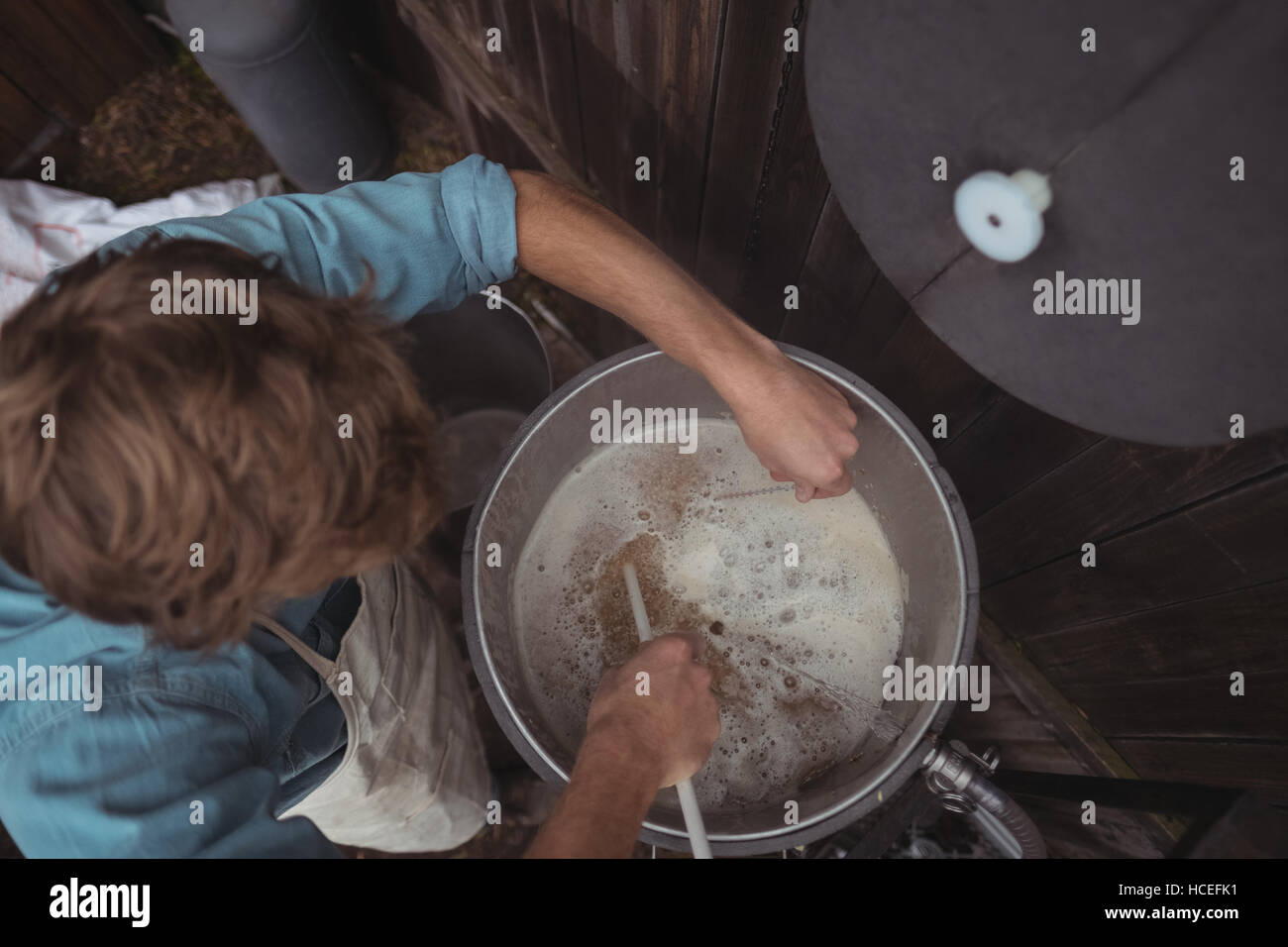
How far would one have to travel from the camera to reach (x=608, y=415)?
107 cm

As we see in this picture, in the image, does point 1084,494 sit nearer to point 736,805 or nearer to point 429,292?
point 736,805

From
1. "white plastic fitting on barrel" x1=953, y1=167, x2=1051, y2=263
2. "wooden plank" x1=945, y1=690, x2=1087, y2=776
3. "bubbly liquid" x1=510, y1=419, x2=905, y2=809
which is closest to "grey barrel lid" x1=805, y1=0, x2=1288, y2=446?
"white plastic fitting on barrel" x1=953, y1=167, x2=1051, y2=263

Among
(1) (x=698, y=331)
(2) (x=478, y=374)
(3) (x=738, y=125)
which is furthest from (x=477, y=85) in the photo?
(1) (x=698, y=331)

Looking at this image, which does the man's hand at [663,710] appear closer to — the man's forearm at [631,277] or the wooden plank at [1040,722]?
the man's forearm at [631,277]

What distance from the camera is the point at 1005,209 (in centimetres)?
39

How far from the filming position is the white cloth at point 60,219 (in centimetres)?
153

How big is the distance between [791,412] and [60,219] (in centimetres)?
171

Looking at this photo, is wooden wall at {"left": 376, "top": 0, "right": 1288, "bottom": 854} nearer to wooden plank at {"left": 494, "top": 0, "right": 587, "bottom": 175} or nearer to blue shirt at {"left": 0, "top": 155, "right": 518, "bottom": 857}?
wooden plank at {"left": 494, "top": 0, "right": 587, "bottom": 175}

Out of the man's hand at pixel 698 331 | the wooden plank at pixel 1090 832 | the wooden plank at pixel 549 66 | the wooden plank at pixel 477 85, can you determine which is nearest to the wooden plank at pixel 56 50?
the wooden plank at pixel 477 85

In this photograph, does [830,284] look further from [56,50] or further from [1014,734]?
[56,50]

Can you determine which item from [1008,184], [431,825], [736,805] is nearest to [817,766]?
[736,805]

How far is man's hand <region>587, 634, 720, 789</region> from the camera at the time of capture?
29.9 inches

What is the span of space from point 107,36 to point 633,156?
1.46 meters

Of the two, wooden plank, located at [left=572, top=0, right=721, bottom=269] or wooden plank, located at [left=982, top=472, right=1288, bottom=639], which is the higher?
wooden plank, located at [left=572, top=0, right=721, bottom=269]
